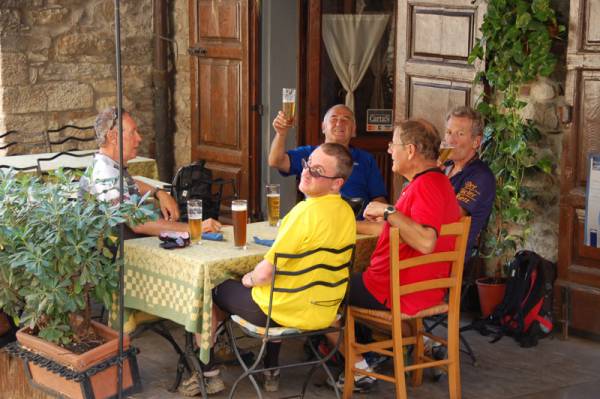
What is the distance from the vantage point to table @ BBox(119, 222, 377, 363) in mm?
4497

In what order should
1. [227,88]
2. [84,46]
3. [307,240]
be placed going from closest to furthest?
[307,240], [227,88], [84,46]

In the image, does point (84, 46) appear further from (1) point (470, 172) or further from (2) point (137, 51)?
(1) point (470, 172)

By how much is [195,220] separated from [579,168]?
2273 mm

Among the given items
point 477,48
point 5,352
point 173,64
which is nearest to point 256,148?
point 173,64

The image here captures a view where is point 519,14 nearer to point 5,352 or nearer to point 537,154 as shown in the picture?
point 537,154

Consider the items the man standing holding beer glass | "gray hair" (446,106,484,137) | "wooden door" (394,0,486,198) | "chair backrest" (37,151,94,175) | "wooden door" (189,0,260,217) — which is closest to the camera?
the man standing holding beer glass

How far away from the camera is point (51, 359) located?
4.52 metres

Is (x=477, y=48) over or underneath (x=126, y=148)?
over

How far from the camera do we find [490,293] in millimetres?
6043

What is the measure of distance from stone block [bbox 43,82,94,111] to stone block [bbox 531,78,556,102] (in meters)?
3.92

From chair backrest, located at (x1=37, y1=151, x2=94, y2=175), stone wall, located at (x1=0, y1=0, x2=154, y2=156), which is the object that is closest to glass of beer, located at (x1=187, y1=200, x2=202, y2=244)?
chair backrest, located at (x1=37, y1=151, x2=94, y2=175)

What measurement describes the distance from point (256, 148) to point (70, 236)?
396 centimetres

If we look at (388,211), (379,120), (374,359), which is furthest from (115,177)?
(379,120)

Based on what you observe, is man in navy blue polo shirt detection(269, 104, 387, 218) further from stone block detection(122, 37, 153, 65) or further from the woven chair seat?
stone block detection(122, 37, 153, 65)
